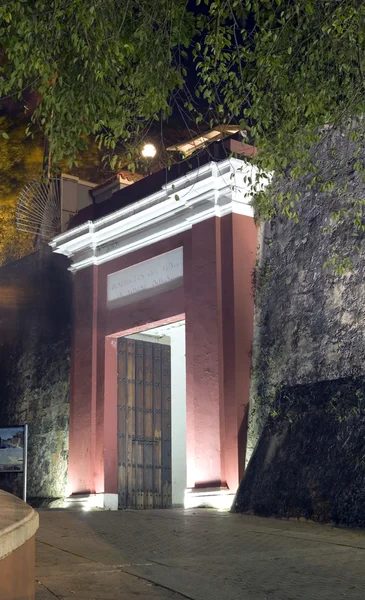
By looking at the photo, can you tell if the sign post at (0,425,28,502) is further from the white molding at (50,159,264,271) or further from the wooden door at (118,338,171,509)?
the white molding at (50,159,264,271)

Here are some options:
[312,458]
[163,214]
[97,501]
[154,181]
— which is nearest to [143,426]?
[97,501]

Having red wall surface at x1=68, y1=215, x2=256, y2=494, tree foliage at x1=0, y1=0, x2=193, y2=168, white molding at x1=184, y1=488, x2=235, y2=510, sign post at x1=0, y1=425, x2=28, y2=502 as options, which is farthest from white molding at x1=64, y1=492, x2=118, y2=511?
tree foliage at x1=0, y1=0, x2=193, y2=168

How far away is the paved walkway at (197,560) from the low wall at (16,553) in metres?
1.24

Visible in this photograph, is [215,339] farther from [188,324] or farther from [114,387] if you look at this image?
[114,387]

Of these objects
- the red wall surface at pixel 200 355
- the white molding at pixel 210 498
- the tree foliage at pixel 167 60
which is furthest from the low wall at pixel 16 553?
the red wall surface at pixel 200 355

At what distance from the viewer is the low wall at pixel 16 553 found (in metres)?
3.37

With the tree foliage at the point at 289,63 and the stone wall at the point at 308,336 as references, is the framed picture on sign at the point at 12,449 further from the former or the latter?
the tree foliage at the point at 289,63

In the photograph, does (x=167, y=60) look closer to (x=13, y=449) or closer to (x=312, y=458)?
(x=312, y=458)

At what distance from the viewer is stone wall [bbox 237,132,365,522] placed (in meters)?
9.63

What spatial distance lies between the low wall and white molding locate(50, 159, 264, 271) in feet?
24.0

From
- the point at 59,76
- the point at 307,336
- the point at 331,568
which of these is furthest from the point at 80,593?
the point at 307,336

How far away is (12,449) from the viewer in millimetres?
13109

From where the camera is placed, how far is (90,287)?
14344 mm

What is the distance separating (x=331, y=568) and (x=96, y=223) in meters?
9.24
